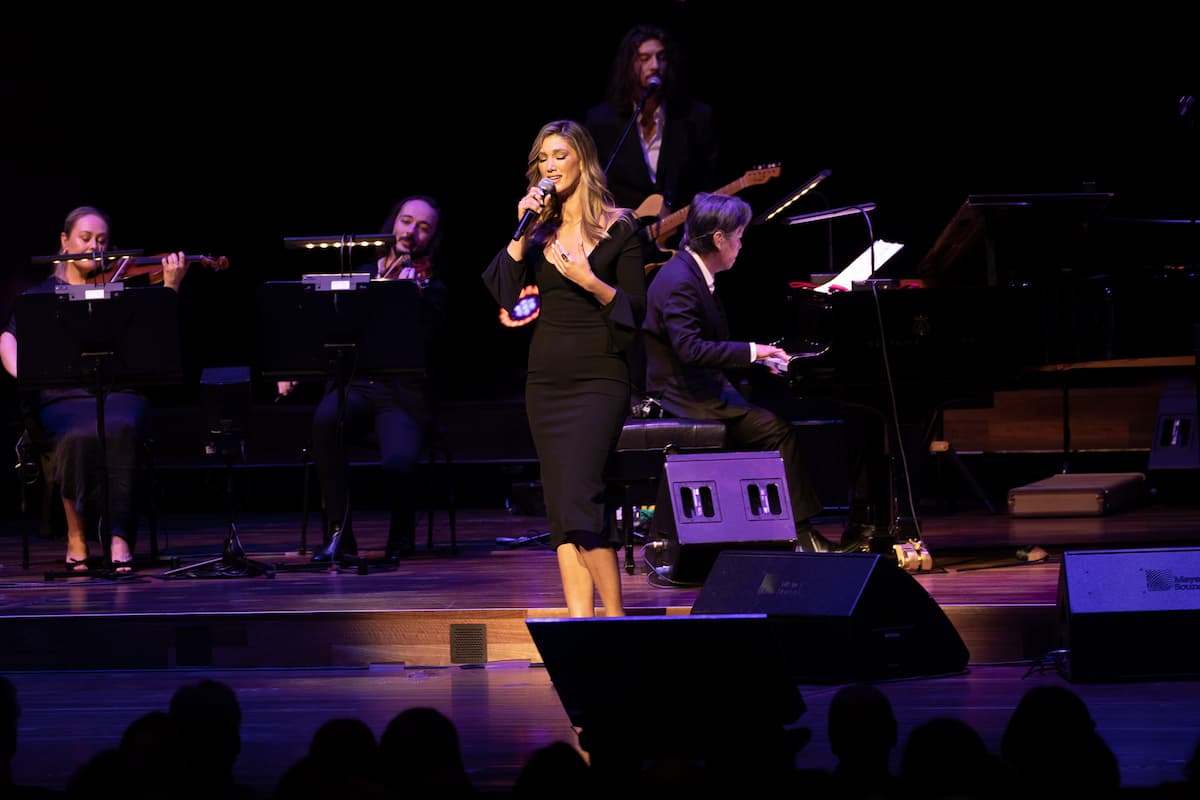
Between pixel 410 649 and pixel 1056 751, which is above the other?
pixel 1056 751

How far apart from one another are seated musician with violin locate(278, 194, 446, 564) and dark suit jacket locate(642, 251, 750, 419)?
975 millimetres

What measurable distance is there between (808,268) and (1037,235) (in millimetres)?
3172

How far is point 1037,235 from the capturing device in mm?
5984

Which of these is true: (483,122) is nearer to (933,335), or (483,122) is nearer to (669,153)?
(669,153)

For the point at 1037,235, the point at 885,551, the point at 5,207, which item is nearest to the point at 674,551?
the point at 885,551

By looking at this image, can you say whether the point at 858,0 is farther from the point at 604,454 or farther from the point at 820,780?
the point at 820,780

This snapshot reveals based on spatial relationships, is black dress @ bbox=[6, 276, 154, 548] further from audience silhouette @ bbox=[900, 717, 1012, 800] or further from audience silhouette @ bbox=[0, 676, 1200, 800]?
audience silhouette @ bbox=[900, 717, 1012, 800]

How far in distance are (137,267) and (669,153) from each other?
2.57 meters

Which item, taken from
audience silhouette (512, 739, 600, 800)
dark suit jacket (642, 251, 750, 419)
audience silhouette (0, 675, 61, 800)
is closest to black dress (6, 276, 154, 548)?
dark suit jacket (642, 251, 750, 419)

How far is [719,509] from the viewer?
218 inches

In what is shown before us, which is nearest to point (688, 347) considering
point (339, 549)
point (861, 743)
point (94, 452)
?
point (339, 549)

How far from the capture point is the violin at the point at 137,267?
626cm

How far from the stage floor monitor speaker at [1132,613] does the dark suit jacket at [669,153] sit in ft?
11.6

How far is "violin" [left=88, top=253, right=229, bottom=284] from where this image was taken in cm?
626
